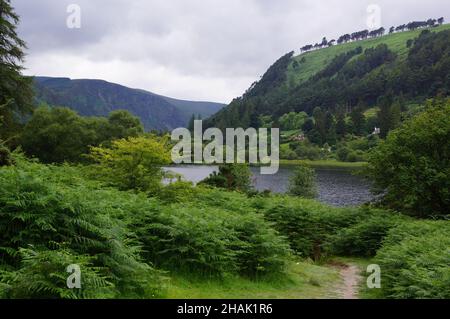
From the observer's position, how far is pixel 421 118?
26719 mm

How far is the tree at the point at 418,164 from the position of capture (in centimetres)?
2425

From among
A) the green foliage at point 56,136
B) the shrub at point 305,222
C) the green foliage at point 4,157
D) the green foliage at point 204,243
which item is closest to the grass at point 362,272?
the shrub at point 305,222

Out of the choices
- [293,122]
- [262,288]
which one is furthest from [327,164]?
[262,288]

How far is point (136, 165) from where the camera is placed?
21422 mm

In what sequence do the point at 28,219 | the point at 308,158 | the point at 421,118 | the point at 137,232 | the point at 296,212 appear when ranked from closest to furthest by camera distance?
the point at 28,219, the point at 137,232, the point at 296,212, the point at 421,118, the point at 308,158

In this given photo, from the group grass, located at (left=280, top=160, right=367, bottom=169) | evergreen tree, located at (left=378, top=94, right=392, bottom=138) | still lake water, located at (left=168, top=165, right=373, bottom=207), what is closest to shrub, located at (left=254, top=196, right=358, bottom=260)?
still lake water, located at (left=168, top=165, right=373, bottom=207)

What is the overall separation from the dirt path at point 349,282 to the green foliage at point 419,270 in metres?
1.00

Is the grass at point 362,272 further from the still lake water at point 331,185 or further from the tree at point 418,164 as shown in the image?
the still lake water at point 331,185

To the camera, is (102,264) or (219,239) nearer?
(102,264)

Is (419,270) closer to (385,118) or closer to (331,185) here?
(331,185)
